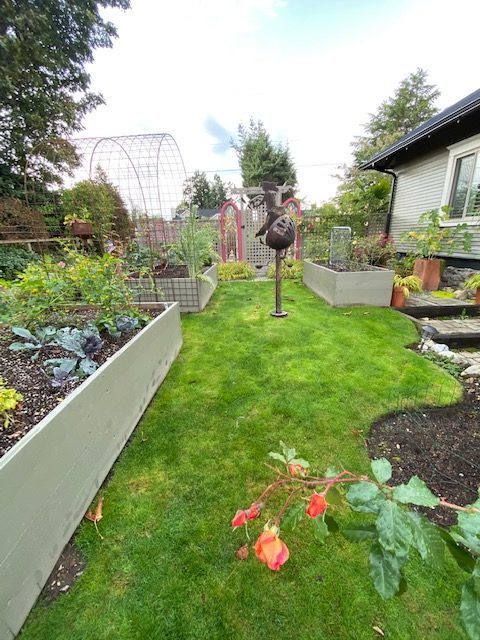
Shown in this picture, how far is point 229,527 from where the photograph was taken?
129 centimetres

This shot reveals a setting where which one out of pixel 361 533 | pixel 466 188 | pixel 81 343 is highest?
Answer: pixel 466 188

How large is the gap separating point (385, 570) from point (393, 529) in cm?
7

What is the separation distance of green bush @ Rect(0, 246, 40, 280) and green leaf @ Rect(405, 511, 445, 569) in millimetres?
7614

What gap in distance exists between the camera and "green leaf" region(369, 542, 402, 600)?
0.44 meters

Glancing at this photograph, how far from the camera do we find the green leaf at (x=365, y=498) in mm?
498

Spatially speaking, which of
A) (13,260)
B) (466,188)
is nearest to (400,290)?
(466,188)

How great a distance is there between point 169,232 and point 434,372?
17.1ft

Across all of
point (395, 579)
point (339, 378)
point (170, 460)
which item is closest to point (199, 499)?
point (170, 460)

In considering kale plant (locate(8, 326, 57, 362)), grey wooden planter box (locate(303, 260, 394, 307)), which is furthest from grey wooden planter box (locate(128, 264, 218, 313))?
kale plant (locate(8, 326, 57, 362))

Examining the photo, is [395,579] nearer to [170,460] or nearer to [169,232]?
Result: [170,460]

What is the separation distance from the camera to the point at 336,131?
1753cm

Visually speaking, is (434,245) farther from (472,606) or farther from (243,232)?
(472,606)

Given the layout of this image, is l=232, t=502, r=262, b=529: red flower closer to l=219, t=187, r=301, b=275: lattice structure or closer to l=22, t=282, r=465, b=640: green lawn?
l=22, t=282, r=465, b=640: green lawn

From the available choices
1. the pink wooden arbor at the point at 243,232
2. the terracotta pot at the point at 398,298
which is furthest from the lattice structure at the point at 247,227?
the terracotta pot at the point at 398,298
